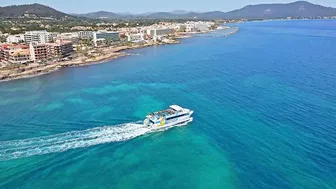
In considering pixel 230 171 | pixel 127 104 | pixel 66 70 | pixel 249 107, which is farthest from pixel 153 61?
pixel 230 171

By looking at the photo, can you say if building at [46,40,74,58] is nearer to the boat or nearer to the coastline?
the coastline

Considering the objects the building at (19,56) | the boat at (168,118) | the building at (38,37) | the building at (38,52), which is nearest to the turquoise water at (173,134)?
the boat at (168,118)

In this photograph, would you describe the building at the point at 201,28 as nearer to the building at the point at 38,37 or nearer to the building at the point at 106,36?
the building at the point at 106,36

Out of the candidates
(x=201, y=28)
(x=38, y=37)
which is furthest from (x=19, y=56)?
(x=201, y=28)

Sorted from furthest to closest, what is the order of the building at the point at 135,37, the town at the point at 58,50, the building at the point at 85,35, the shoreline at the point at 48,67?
the building at the point at 135,37 < the building at the point at 85,35 < the town at the point at 58,50 < the shoreline at the point at 48,67

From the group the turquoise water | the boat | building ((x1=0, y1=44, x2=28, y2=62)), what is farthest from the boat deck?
building ((x1=0, y1=44, x2=28, y2=62))
